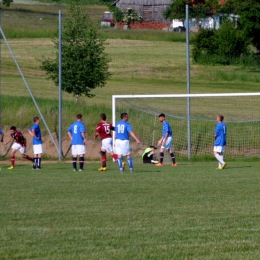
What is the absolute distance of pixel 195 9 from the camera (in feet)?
168

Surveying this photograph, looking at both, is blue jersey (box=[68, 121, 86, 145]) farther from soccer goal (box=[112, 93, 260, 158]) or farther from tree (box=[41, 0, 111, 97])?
tree (box=[41, 0, 111, 97])

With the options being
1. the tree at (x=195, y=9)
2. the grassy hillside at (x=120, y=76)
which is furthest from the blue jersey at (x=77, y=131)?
the tree at (x=195, y=9)

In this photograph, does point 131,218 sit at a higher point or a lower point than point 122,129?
lower

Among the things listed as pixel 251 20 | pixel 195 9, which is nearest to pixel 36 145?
pixel 251 20

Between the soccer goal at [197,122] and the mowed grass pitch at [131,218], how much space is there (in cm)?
1007

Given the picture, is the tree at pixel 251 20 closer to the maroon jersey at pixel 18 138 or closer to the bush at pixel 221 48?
the bush at pixel 221 48

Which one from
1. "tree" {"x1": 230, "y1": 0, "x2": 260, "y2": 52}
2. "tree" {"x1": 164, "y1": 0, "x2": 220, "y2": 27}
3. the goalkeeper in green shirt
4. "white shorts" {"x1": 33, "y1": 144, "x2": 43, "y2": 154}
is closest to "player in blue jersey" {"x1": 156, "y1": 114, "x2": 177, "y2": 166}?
the goalkeeper in green shirt

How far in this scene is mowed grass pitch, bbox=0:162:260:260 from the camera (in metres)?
7.67

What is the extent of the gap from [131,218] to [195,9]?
4267cm

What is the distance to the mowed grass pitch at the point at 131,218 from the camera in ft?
25.2

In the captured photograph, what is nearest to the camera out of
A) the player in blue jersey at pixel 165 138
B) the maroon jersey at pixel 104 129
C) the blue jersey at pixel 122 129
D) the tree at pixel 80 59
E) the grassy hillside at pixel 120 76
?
the blue jersey at pixel 122 129

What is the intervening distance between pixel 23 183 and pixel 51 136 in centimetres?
1000

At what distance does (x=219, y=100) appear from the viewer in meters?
29.1

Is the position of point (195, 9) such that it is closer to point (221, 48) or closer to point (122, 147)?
point (221, 48)
